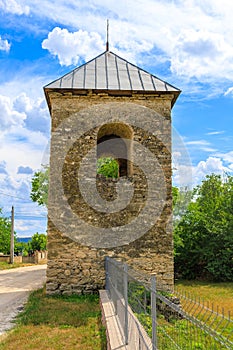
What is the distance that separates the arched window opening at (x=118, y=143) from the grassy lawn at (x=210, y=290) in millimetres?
4077

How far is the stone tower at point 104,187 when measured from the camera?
9.45m

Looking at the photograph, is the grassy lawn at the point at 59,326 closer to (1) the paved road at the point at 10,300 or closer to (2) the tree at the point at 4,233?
(1) the paved road at the point at 10,300

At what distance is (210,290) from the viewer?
491 inches

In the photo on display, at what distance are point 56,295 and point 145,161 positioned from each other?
3.96 m

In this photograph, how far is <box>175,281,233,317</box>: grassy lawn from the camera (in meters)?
10.4

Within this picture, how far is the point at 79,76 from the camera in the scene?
1070cm

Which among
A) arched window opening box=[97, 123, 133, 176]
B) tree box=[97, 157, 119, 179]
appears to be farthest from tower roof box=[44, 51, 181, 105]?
tree box=[97, 157, 119, 179]

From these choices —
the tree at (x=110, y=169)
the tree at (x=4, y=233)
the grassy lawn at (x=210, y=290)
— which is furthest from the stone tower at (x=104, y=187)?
the tree at (x=4, y=233)

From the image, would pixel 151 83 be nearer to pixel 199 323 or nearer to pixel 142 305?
pixel 142 305

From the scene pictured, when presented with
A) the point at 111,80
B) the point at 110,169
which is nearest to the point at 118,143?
the point at 111,80

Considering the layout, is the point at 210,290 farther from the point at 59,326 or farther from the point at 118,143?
the point at 59,326

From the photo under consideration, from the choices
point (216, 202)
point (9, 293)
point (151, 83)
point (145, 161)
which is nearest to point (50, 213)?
point (145, 161)

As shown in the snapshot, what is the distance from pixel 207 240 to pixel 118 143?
20.8 ft

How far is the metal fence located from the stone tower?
423 centimetres
